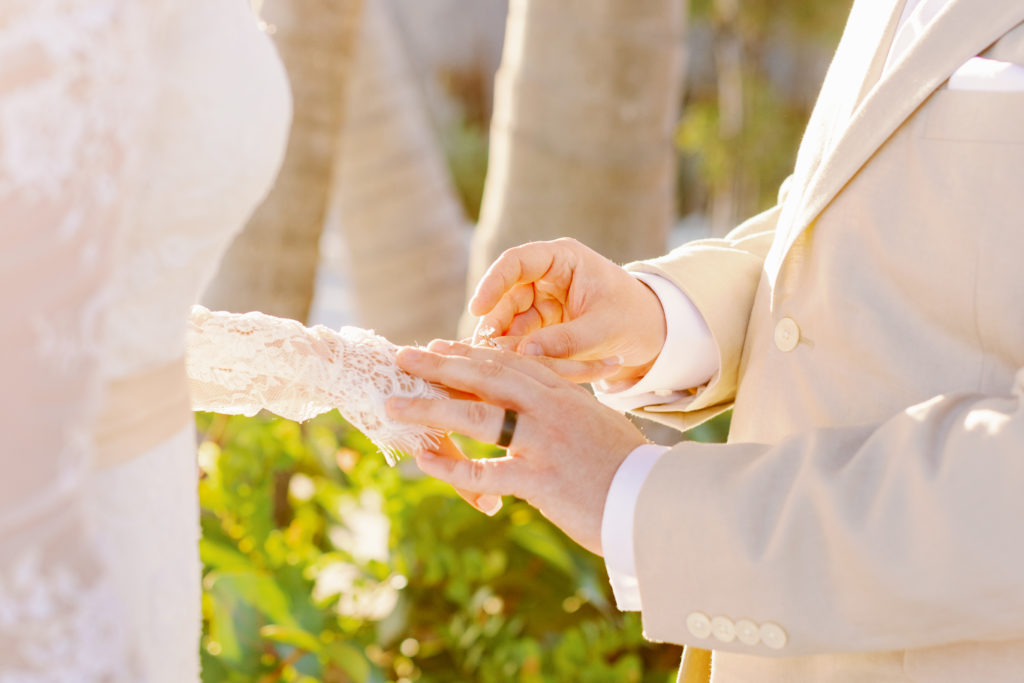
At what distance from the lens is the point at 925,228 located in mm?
1170

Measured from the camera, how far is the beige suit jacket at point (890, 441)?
104 centimetres

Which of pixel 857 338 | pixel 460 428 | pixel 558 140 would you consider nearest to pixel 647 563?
pixel 460 428

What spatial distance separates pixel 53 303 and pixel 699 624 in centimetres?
82

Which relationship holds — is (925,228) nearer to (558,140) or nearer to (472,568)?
(472,568)

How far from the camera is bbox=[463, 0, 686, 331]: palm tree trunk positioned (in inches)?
116

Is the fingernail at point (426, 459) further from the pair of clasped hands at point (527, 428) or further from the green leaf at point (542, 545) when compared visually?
the green leaf at point (542, 545)

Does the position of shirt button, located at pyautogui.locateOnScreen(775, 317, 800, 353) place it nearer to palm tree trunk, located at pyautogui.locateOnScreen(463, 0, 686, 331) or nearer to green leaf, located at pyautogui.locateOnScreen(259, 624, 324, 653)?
green leaf, located at pyautogui.locateOnScreen(259, 624, 324, 653)

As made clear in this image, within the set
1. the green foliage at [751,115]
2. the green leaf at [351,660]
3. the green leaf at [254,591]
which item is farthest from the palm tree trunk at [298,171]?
the green foliage at [751,115]

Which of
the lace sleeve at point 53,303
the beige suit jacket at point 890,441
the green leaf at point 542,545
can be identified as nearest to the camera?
the lace sleeve at point 53,303

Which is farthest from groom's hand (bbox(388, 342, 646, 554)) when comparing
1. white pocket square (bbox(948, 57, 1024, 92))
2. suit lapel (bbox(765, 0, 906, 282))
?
white pocket square (bbox(948, 57, 1024, 92))

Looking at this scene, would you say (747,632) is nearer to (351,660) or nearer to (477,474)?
(477,474)

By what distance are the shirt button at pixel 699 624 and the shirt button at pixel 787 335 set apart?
37 centimetres

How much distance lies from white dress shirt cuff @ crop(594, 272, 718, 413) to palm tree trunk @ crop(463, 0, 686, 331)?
141 cm

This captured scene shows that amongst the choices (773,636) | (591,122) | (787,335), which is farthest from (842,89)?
(591,122)
